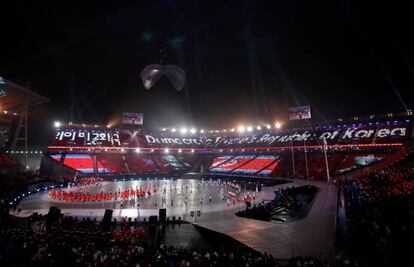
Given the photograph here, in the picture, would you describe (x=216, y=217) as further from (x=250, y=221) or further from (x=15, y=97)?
(x=15, y=97)

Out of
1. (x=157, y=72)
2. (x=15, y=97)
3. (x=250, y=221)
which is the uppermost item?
(x=157, y=72)

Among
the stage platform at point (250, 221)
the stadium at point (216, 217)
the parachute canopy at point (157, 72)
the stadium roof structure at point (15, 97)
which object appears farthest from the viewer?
the parachute canopy at point (157, 72)

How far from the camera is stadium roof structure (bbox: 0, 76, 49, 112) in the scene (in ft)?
89.5

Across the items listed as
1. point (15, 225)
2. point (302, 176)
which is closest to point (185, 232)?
point (15, 225)

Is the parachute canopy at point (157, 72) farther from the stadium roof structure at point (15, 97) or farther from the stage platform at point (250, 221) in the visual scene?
the stage platform at point (250, 221)

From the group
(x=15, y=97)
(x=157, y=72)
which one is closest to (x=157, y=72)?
(x=157, y=72)

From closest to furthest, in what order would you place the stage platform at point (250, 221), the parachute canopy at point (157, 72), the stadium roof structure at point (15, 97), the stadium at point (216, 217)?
the stadium at point (216, 217) < the stage platform at point (250, 221) < the stadium roof structure at point (15, 97) < the parachute canopy at point (157, 72)

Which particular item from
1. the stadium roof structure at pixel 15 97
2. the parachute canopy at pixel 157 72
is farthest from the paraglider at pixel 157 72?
the stadium roof structure at pixel 15 97

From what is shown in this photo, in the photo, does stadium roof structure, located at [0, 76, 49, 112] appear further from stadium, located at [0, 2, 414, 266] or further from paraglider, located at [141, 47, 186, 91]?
paraglider, located at [141, 47, 186, 91]

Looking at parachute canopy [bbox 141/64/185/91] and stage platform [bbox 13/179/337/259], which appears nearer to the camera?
stage platform [bbox 13/179/337/259]

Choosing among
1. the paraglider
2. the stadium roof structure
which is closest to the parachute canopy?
the paraglider

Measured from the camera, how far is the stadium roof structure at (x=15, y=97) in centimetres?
2727

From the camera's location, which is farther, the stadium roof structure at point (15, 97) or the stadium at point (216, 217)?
the stadium roof structure at point (15, 97)

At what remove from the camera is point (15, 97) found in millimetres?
30922
